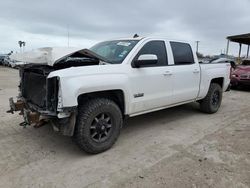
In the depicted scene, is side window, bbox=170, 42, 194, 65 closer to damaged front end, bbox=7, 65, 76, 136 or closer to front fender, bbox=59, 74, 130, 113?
front fender, bbox=59, 74, 130, 113

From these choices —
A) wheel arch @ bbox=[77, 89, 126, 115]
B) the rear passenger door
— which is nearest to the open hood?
wheel arch @ bbox=[77, 89, 126, 115]

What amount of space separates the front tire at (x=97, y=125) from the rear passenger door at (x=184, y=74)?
172cm

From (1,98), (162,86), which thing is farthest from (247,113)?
(1,98)

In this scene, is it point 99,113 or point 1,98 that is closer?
point 99,113

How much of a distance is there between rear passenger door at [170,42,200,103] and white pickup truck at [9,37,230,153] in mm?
21

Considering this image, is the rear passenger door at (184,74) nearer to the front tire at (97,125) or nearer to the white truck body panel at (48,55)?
the front tire at (97,125)

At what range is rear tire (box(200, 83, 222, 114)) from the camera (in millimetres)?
6254

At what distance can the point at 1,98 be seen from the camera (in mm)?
7973

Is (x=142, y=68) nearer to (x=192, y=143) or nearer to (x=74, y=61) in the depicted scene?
(x=74, y=61)

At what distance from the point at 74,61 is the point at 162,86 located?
1.79 metres

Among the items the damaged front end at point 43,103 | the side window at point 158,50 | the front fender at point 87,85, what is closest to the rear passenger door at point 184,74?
the side window at point 158,50

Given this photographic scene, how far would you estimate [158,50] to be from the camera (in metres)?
4.83

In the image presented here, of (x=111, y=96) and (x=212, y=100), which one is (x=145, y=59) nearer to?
(x=111, y=96)

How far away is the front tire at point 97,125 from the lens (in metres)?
3.54
